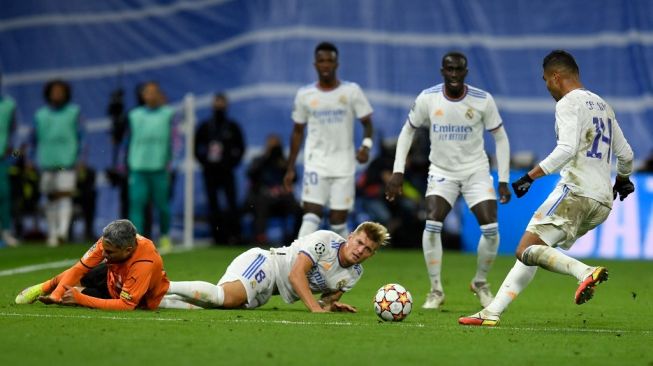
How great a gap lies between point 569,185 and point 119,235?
3218 mm

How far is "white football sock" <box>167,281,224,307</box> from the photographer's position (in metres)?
10.1

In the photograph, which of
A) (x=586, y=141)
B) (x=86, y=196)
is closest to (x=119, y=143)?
(x=86, y=196)

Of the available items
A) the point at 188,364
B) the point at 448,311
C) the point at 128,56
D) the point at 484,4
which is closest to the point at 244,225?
the point at 128,56

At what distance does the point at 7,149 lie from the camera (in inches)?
730

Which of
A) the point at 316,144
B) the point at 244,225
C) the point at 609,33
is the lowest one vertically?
the point at 244,225

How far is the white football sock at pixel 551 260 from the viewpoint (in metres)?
9.02

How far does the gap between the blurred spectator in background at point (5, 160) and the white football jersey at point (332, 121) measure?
20.4 feet

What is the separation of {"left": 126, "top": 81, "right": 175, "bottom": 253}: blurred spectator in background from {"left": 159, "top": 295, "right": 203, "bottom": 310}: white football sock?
7.13m

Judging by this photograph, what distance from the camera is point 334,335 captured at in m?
8.60

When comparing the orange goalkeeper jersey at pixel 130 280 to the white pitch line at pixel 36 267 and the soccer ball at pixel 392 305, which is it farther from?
the white pitch line at pixel 36 267

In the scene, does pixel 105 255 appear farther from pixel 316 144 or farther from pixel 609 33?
pixel 609 33

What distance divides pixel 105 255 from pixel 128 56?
11641 mm

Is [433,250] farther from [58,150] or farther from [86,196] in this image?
[86,196]

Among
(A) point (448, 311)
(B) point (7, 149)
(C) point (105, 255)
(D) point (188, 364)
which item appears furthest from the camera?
(B) point (7, 149)
